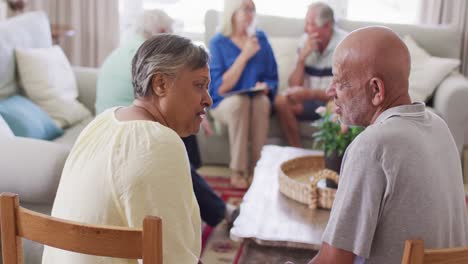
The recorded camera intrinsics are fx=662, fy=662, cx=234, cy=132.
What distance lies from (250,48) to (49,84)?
4.20 ft

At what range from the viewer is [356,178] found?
1334mm

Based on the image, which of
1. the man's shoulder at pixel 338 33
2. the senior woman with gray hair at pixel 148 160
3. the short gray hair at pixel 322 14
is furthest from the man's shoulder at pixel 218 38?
the senior woman with gray hair at pixel 148 160

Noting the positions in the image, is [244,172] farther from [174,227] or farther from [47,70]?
[174,227]

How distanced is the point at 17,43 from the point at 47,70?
0.72 ft

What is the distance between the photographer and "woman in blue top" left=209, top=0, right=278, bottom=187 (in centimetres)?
408

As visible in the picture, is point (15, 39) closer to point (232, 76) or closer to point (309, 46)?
point (232, 76)

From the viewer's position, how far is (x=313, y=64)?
4.40 m

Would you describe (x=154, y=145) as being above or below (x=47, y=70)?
above

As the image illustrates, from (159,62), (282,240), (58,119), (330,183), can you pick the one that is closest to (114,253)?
(159,62)

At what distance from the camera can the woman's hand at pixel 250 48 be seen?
419 centimetres

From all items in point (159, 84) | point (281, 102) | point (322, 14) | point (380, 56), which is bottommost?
point (281, 102)

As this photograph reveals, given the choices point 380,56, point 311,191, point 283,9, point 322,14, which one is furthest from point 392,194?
point 283,9

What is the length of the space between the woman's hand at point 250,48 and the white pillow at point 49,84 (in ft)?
3.54

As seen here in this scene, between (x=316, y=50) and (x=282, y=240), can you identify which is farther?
(x=316, y=50)
